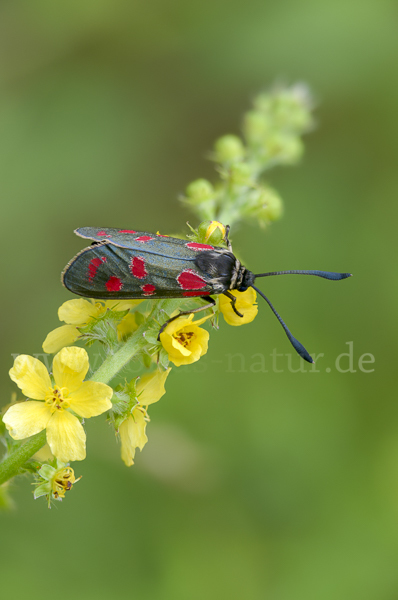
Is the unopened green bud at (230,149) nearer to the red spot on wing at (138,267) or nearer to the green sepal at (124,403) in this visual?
the red spot on wing at (138,267)

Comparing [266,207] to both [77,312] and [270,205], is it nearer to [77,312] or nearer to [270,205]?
[270,205]

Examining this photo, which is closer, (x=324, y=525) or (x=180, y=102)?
(x=324, y=525)

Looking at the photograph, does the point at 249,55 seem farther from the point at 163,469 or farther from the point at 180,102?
the point at 163,469

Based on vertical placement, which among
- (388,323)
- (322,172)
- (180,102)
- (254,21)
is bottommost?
(388,323)

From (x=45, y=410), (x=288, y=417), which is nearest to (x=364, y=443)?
(x=288, y=417)

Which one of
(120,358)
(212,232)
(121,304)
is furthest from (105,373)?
(212,232)

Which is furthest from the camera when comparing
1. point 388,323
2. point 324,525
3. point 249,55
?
point 249,55

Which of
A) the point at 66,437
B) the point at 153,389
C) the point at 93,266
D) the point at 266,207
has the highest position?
the point at 266,207
